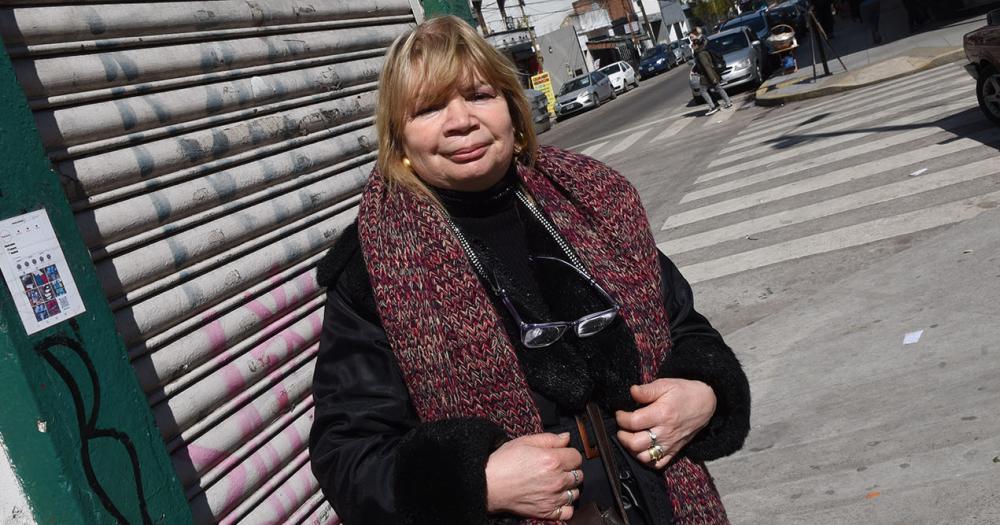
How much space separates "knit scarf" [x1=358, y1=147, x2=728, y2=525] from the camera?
6.33 feet

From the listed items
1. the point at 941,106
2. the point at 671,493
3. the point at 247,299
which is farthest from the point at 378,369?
the point at 941,106

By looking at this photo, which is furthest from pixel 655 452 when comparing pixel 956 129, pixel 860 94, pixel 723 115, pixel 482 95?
pixel 723 115

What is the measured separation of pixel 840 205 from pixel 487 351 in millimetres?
7318

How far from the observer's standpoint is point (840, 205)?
8.48 metres

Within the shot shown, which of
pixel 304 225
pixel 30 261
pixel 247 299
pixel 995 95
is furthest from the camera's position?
pixel 995 95

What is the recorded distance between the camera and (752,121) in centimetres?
1723

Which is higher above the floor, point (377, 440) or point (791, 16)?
point (791, 16)

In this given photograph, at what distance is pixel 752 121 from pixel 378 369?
16322 millimetres

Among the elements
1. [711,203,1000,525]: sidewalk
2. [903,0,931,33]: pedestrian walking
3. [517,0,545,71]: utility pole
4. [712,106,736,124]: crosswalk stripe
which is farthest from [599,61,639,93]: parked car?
[711,203,1000,525]: sidewalk

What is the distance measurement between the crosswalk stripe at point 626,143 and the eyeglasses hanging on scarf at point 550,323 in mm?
15787

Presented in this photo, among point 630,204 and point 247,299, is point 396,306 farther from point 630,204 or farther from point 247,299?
point 247,299

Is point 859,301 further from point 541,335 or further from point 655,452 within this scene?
point 541,335

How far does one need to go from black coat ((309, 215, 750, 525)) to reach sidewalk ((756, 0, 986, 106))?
16.2 metres

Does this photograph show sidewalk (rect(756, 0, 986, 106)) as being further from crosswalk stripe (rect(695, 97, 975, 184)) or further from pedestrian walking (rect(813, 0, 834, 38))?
crosswalk stripe (rect(695, 97, 975, 184))
